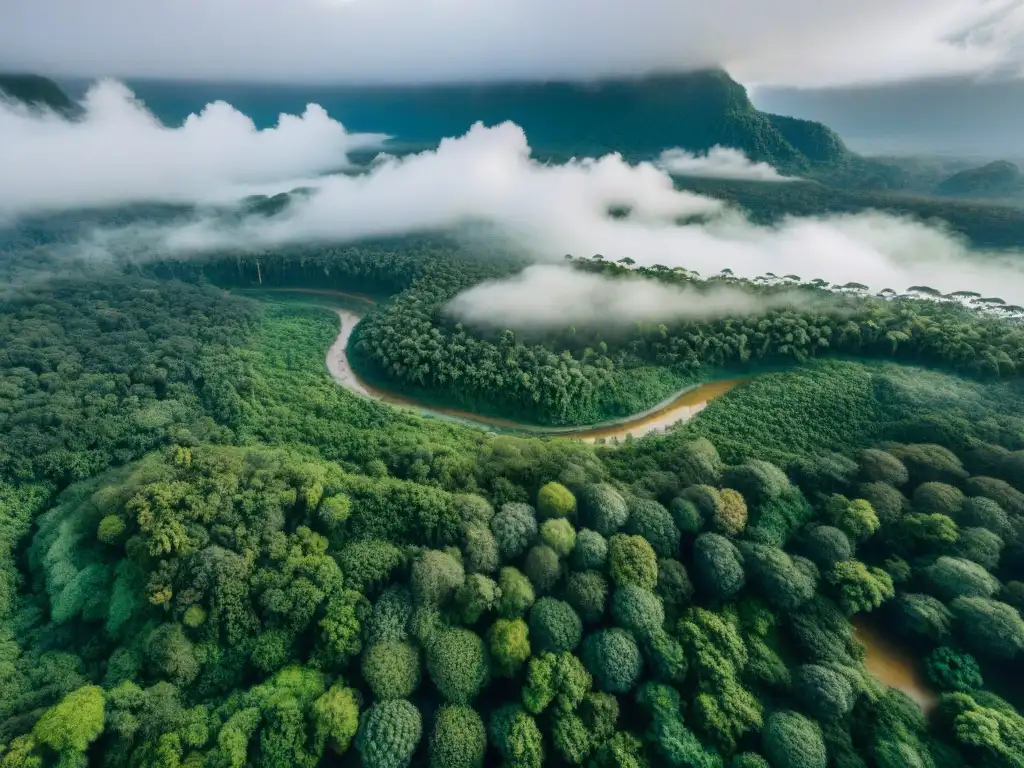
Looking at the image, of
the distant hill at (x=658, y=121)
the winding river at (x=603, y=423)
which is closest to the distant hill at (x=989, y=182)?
the distant hill at (x=658, y=121)

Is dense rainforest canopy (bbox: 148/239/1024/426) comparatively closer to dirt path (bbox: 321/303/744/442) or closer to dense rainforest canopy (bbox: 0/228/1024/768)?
dirt path (bbox: 321/303/744/442)

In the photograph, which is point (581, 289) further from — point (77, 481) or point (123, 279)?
point (123, 279)

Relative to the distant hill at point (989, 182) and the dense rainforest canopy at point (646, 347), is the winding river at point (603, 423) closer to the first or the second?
the dense rainforest canopy at point (646, 347)

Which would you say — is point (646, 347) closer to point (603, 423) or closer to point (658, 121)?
point (603, 423)

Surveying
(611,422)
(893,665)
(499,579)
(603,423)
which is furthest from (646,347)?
(499,579)

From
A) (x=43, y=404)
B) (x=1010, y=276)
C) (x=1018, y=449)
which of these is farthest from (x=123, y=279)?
(x=1010, y=276)

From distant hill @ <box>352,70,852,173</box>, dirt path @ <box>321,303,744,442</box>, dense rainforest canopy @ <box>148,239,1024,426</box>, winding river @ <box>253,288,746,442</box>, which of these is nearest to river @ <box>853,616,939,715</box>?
dirt path @ <box>321,303,744,442</box>
